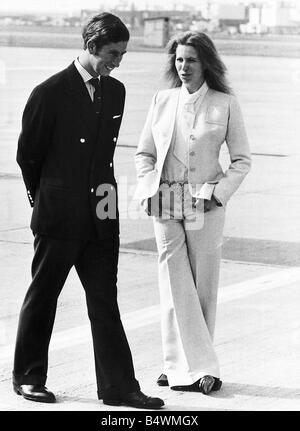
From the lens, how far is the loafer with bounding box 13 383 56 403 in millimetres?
5754

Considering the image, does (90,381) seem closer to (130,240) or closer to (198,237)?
(198,237)

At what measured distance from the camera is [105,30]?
560 centimetres

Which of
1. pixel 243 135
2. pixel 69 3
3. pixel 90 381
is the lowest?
pixel 69 3

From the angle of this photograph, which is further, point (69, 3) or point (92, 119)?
point (69, 3)

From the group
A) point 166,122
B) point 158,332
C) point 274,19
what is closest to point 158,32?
point 274,19

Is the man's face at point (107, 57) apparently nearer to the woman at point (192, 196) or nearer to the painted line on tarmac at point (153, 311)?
the woman at point (192, 196)

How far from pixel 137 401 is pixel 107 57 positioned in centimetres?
162

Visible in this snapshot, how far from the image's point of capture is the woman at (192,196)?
6.06 meters

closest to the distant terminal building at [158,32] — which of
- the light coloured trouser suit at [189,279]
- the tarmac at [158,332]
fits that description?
the tarmac at [158,332]

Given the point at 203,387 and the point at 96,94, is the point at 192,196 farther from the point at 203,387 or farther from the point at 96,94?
the point at 203,387

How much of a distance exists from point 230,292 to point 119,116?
2745 millimetres

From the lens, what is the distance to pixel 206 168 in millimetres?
6078
